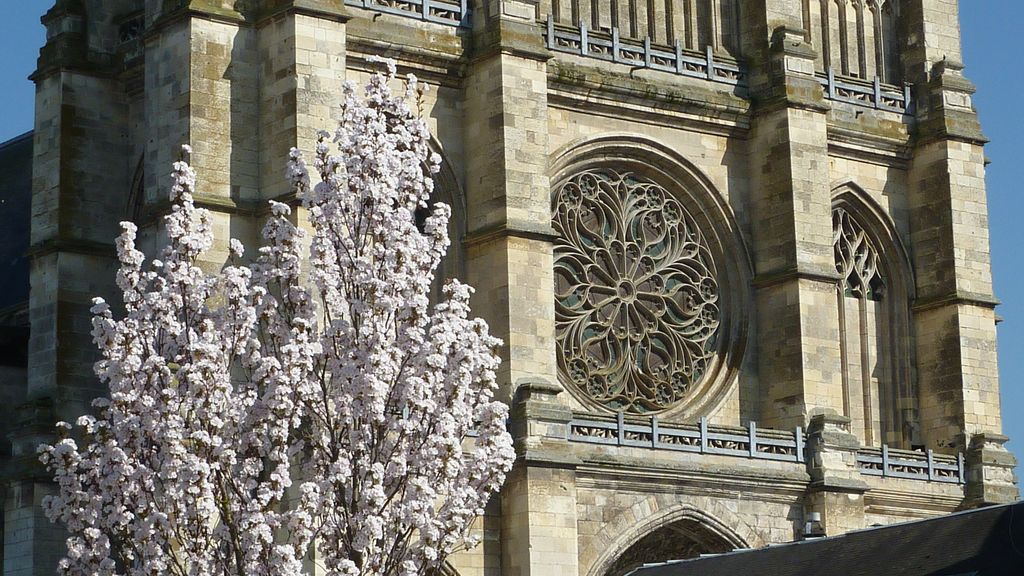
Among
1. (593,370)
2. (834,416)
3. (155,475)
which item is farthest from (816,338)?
(155,475)

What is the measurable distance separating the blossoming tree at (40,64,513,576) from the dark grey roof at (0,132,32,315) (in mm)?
15018

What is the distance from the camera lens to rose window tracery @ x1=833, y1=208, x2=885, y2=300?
39125mm

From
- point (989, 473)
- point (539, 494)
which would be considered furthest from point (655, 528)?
point (989, 473)

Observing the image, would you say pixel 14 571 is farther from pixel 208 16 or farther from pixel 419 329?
pixel 419 329

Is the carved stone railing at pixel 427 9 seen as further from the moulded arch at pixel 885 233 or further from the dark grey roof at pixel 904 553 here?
the dark grey roof at pixel 904 553

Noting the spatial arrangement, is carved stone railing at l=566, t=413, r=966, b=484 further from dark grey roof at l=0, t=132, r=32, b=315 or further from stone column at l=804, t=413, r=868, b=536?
dark grey roof at l=0, t=132, r=32, b=315

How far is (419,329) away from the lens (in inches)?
1013

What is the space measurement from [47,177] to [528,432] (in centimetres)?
905

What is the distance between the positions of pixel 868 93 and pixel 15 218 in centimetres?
1656

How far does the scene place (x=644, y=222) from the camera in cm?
3712

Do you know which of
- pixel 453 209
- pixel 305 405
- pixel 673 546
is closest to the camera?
pixel 305 405

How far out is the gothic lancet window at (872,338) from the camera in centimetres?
3875

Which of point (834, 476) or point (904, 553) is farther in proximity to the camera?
point (834, 476)

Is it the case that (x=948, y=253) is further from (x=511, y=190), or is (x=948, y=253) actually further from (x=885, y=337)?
(x=511, y=190)
